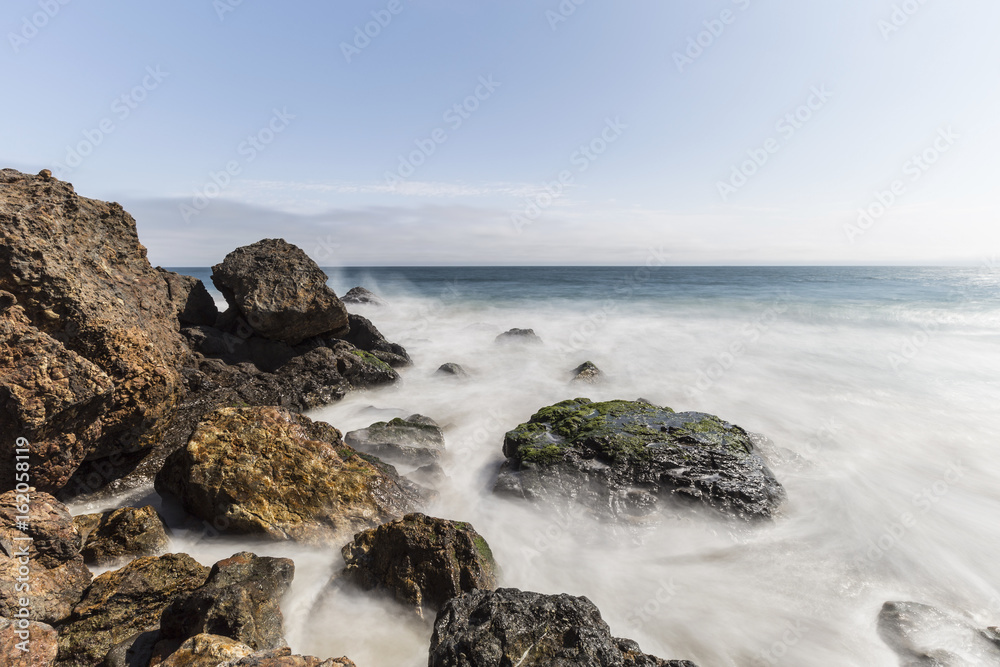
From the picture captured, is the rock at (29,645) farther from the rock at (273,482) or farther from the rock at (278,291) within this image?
the rock at (278,291)

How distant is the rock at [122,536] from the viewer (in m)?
4.30

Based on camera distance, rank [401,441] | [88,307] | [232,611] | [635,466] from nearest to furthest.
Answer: [232,611] < [88,307] < [635,466] < [401,441]

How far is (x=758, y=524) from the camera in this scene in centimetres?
570

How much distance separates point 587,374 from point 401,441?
6325 millimetres

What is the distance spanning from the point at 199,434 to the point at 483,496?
3.56 meters

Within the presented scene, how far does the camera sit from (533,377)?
41.6 feet

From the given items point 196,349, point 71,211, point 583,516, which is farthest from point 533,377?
point 71,211

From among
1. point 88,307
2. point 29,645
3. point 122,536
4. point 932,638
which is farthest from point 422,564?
point 88,307

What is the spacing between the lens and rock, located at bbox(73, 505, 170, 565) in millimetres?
4301

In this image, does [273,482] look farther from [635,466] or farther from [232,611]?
[635,466]

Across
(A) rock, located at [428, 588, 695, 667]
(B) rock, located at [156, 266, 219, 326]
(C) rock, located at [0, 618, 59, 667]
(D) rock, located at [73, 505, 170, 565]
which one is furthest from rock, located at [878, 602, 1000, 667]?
(B) rock, located at [156, 266, 219, 326]

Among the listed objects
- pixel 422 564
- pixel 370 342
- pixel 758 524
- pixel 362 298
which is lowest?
pixel 758 524

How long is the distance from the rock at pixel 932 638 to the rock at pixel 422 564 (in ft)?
12.0

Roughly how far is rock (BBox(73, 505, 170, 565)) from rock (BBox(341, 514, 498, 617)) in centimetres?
193
